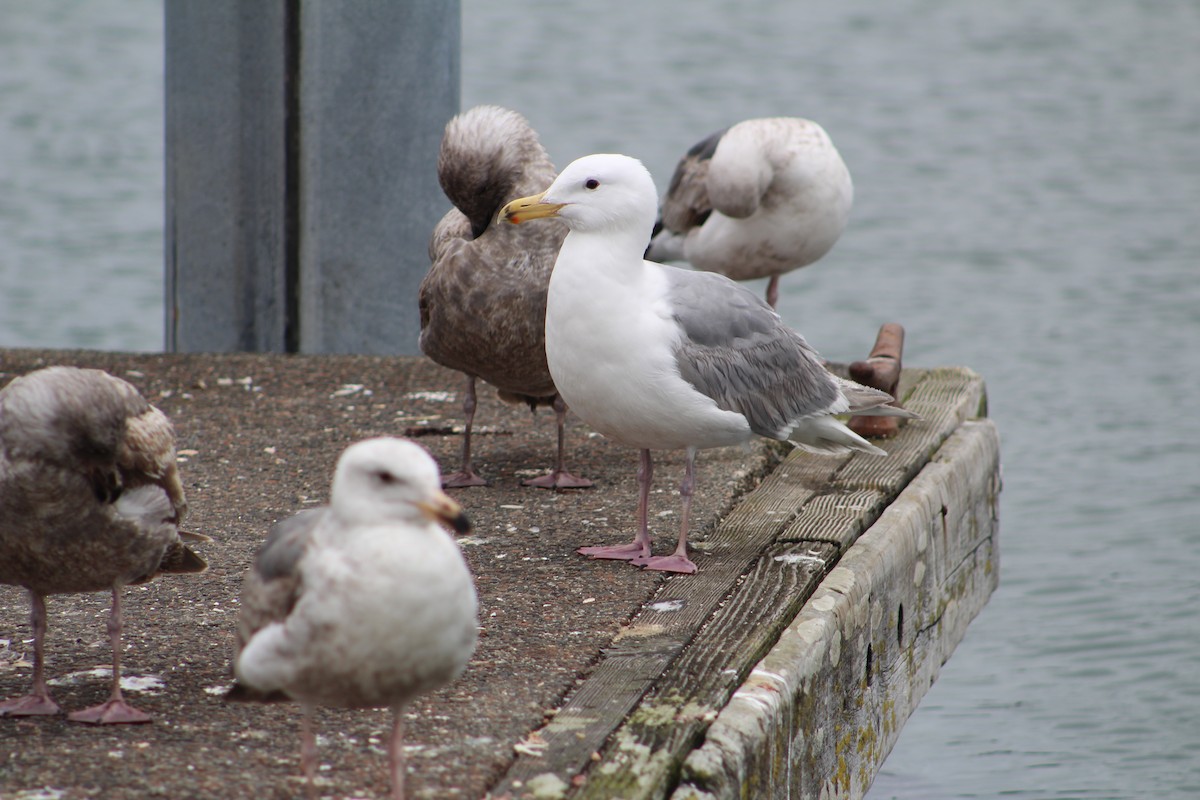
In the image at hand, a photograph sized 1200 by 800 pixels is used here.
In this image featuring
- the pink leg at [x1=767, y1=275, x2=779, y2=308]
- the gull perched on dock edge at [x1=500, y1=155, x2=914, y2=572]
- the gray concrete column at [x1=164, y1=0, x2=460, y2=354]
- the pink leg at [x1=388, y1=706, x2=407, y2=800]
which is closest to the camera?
the pink leg at [x1=388, y1=706, x2=407, y2=800]

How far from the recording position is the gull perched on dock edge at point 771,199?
7262 mm

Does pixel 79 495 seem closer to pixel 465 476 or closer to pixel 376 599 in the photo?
pixel 376 599

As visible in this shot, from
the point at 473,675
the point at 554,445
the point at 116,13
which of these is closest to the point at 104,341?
the point at 554,445

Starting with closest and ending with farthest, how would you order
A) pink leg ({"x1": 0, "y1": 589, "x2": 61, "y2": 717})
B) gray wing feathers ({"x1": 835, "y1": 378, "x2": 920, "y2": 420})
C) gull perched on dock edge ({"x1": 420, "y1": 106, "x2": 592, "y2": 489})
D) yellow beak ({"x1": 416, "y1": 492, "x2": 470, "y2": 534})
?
1. yellow beak ({"x1": 416, "y1": 492, "x2": 470, "y2": 534})
2. pink leg ({"x1": 0, "y1": 589, "x2": 61, "y2": 717})
3. gray wing feathers ({"x1": 835, "y1": 378, "x2": 920, "y2": 420})
4. gull perched on dock edge ({"x1": 420, "y1": 106, "x2": 592, "y2": 489})

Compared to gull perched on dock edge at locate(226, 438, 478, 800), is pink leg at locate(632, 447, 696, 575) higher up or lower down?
lower down

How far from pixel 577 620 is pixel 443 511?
1318 mm

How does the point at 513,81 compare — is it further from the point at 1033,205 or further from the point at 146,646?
the point at 146,646

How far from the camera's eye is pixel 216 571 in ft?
14.2

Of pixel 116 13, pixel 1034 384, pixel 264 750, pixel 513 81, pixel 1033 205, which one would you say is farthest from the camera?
pixel 116 13

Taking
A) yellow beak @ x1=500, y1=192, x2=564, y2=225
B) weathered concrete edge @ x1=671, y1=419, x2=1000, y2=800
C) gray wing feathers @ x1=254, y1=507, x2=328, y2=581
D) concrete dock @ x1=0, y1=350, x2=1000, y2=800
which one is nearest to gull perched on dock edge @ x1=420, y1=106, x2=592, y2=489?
concrete dock @ x1=0, y1=350, x2=1000, y2=800

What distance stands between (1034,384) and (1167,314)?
80.6 inches

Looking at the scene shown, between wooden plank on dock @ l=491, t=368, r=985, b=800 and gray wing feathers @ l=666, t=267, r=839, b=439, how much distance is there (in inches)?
13.6

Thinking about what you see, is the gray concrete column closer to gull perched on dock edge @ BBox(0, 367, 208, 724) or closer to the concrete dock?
the concrete dock

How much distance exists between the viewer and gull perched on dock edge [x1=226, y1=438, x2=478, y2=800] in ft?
8.95
